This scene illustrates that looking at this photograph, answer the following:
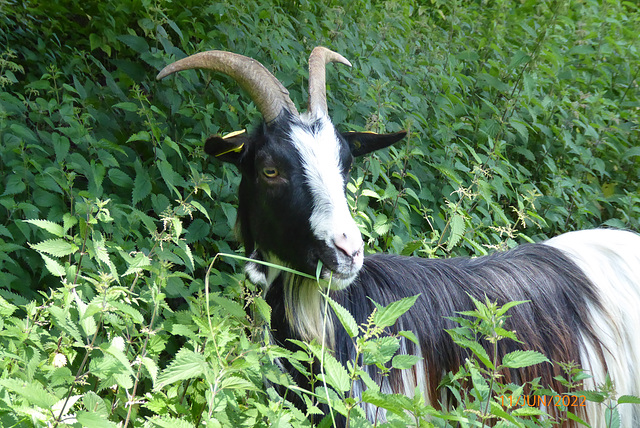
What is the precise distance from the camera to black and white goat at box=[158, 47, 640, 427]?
2980 mm

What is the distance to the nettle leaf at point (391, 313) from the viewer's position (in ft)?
6.46

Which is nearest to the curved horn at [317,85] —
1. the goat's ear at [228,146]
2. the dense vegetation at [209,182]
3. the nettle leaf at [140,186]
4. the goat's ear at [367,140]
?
the goat's ear at [367,140]

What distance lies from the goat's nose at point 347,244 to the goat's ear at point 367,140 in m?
1.04

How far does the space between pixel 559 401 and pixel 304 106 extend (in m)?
3.10

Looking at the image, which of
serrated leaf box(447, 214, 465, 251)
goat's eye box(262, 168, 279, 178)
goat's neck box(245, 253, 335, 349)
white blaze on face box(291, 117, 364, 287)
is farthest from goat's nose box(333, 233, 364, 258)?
serrated leaf box(447, 214, 465, 251)

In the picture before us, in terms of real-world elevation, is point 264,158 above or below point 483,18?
below

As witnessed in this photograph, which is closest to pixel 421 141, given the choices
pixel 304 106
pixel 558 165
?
pixel 304 106

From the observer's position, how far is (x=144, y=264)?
2.47 metres

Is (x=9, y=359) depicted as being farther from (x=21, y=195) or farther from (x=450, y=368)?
(x=450, y=368)

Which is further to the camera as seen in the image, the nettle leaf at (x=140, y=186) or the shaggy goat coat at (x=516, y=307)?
the nettle leaf at (x=140, y=186)

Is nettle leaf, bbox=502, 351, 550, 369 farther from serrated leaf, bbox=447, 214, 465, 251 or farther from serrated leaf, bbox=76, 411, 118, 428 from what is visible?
serrated leaf, bbox=447, 214, 465, 251

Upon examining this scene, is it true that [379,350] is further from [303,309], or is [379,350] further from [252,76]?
[252,76]

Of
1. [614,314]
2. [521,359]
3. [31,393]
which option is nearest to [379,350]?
[521,359]

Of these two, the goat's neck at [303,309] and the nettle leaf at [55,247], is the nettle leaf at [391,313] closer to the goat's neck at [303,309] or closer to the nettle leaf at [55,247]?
the goat's neck at [303,309]
